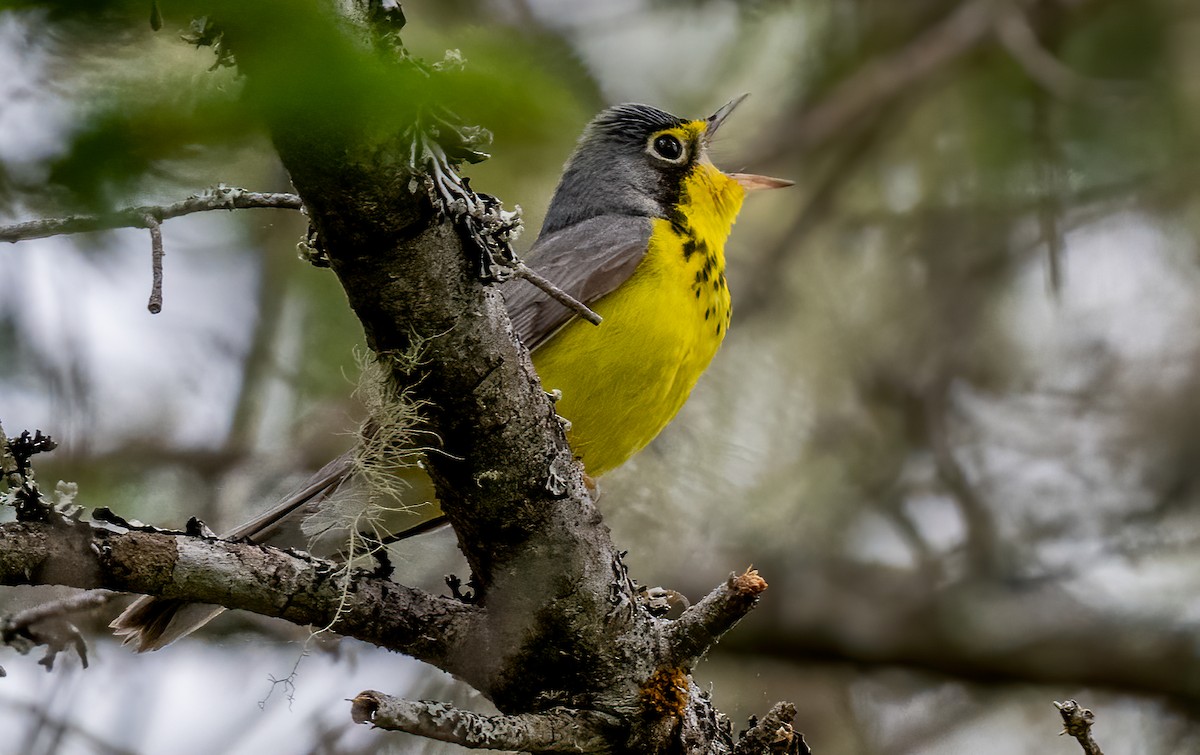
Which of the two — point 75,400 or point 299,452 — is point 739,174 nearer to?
point 299,452

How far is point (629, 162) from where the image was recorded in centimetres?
530

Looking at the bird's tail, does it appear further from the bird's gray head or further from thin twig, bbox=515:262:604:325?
the bird's gray head

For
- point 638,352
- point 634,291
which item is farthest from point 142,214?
point 634,291

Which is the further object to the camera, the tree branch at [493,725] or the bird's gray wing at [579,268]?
the bird's gray wing at [579,268]

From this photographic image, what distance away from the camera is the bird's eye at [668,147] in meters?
5.29

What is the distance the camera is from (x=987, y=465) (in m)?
7.20

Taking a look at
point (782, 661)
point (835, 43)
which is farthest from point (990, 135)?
point (782, 661)

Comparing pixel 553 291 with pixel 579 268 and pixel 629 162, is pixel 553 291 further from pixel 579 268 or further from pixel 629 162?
pixel 629 162

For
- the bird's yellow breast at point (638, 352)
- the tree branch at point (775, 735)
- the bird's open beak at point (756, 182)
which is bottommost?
the tree branch at point (775, 735)

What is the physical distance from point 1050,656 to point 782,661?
1255 millimetres

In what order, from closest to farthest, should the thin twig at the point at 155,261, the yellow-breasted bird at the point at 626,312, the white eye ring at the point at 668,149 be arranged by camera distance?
the thin twig at the point at 155,261 < the yellow-breasted bird at the point at 626,312 < the white eye ring at the point at 668,149

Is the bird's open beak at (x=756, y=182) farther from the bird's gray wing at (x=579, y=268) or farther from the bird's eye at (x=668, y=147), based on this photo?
the bird's gray wing at (x=579, y=268)

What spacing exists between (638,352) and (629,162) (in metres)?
1.32

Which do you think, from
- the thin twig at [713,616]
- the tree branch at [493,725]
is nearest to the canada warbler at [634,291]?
the thin twig at [713,616]
